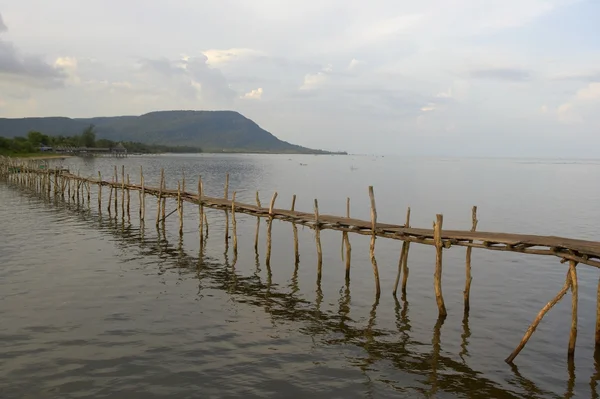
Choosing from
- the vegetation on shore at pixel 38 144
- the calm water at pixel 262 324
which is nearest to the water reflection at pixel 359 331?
the calm water at pixel 262 324

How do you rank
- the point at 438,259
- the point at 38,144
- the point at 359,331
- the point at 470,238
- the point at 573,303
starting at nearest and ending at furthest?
the point at 573,303 < the point at 359,331 < the point at 470,238 < the point at 438,259 < the point at 38,144

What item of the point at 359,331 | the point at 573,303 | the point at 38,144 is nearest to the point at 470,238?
the point at 573,303

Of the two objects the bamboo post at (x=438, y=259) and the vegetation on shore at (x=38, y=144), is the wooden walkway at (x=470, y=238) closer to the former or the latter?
the bamboo post at (x=438, y=259)

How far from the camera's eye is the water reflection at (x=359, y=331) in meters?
9.66

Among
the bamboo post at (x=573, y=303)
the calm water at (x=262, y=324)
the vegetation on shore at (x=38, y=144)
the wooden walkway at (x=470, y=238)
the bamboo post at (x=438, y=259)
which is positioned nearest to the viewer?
the calm water at (x=262, y=324)

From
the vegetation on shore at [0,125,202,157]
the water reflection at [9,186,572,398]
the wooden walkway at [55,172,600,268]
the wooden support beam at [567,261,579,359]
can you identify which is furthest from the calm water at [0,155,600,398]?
the vegetation on shore at [0,125,202,157]

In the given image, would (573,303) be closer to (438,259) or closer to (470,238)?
(470,238)

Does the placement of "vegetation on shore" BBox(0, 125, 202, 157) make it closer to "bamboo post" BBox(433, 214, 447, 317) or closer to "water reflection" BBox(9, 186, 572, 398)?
"water reflection" BBox(9, 186, 572, 398)

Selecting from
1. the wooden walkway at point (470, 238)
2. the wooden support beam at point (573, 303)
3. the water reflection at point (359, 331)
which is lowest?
the water reflection at point (359, 331)

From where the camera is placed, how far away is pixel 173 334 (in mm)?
11836

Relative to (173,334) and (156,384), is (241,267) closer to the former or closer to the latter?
(173,334)

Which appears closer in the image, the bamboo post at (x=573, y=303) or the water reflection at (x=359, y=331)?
the water reflection at (x=359, y=331)

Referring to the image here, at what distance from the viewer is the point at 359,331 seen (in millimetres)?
12492

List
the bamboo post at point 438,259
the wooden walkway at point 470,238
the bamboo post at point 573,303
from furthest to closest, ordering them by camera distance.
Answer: the bamboo post at point 438,259, the wooden walkway at point 470,238, the bamboo post at point 573,303
